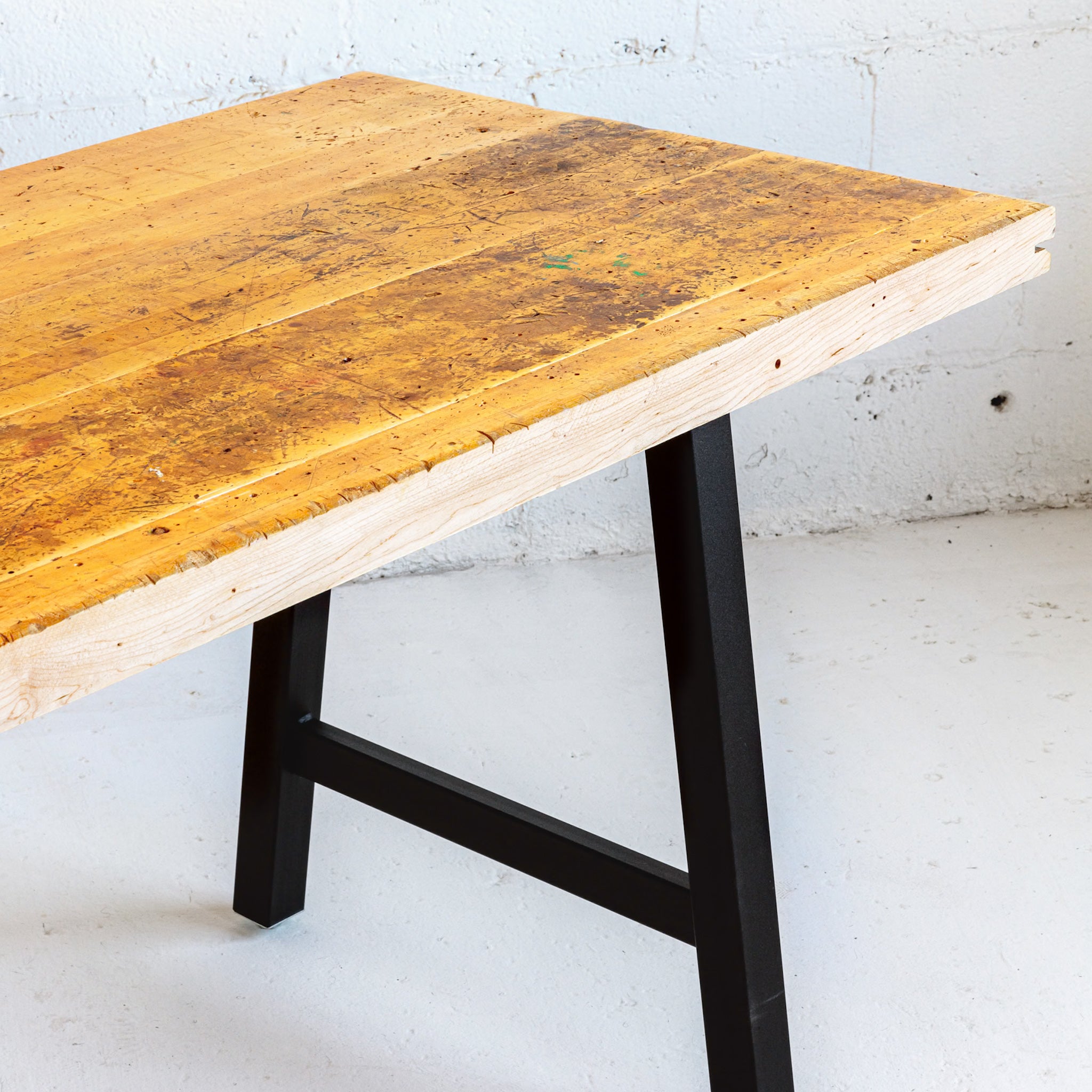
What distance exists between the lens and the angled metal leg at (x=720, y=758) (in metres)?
1.07

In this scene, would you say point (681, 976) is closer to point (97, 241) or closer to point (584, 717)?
point (584, 717)

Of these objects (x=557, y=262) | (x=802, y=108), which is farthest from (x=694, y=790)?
(x=802, y=108)

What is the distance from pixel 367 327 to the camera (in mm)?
920

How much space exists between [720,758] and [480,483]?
16.8 inches

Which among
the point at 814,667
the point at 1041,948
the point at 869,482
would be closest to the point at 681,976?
the point at 1041,948

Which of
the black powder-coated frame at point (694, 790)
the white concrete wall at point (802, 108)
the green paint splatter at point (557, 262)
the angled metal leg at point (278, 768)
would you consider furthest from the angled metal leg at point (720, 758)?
the white concrete wall at point (802, 108)

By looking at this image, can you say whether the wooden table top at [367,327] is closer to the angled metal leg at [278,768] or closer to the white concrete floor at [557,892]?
the angled metal leg at [278,768]

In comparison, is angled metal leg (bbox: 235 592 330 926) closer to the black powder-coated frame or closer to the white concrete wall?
the black powder-coated frame

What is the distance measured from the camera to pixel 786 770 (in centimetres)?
182

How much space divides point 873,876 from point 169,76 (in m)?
1.46

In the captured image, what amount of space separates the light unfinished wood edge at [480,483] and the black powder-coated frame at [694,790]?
5.9 inches

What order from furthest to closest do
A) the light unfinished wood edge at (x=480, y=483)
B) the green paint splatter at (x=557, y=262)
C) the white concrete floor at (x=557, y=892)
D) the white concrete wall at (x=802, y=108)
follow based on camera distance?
the white concrete wall at (x=802, y=108), the white concrete floor at (x=557, y=892), the green paint splatter at (x=557, y=262), the light unfinished wood edge at (x=480, y=483)

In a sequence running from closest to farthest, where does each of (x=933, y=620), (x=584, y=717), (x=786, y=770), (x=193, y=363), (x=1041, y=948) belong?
(x=193, y=363) < (x=1041, y=948) < (x=786, y=770) < (x=584, y=717) < (x=933, y=620)

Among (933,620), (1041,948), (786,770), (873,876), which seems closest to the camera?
(1041,948)
